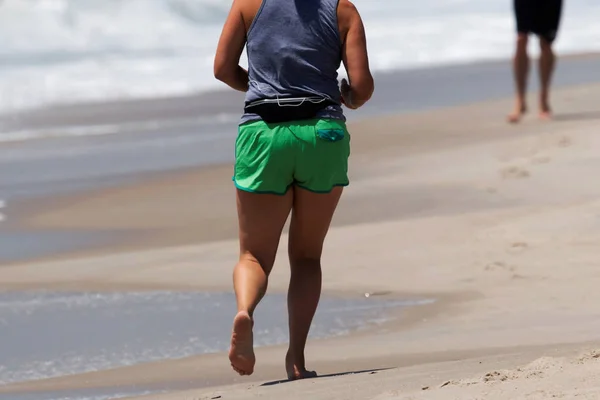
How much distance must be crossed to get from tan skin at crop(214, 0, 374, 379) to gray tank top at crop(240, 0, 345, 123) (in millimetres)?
43

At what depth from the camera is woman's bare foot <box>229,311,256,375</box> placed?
13.9 ft

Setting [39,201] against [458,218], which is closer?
[458,218]

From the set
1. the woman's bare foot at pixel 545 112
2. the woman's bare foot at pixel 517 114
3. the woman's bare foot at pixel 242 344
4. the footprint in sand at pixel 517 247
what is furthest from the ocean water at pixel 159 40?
the woman's bare foot at pixel 242 344

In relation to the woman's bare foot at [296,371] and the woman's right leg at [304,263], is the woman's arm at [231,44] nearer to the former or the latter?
the woman's right leg at [304,263]

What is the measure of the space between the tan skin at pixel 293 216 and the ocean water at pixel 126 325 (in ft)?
2.67

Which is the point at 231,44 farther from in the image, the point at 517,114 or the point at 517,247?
the point at 517,114

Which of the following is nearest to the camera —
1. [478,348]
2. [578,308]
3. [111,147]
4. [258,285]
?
[258,285]

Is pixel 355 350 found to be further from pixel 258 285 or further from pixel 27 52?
pixel 27 52

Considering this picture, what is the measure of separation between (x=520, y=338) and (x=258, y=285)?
3.88 ft

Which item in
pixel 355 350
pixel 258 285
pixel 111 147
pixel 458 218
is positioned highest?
pixel 258 285

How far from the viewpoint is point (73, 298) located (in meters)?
6.28

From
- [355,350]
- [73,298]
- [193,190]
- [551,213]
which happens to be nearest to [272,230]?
[355,350]

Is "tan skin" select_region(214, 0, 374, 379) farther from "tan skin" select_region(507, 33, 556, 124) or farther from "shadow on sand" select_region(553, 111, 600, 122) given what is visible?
"tan skin" select_region(507, 33, 556, 124)

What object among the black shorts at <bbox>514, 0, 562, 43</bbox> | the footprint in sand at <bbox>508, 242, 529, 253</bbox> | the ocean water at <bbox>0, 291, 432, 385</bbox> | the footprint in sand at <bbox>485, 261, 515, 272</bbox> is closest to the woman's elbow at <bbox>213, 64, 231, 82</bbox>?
the ocean water at <bbox>0, 291, 432, 385</bbox>
